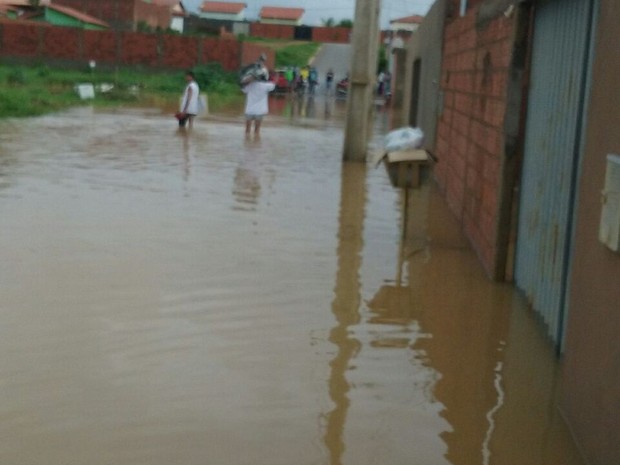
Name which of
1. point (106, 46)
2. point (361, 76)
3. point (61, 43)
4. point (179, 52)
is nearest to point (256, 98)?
point (361, 76)

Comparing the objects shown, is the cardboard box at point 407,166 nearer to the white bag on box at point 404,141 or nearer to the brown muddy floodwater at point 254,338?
the white bag on box at point 404,141

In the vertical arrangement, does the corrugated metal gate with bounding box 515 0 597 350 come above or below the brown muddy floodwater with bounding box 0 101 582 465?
above

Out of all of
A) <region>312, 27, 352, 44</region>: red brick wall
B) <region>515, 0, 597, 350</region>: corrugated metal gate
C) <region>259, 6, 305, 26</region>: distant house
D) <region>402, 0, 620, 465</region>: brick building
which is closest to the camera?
<region>402, 0, 620, 465</region>: brick building

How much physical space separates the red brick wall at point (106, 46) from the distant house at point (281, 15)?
6634cm

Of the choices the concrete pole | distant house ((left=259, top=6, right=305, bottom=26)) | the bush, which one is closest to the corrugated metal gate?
the concrete pole

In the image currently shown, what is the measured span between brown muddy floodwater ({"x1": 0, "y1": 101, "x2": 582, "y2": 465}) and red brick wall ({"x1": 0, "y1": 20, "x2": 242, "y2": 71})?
144 feet

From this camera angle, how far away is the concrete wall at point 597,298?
14.5 feet

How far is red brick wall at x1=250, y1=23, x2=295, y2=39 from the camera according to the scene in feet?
310

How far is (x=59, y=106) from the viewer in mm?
29984

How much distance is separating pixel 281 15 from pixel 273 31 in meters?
29.6

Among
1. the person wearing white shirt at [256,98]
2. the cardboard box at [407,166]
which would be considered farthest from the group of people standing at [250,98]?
the cardboard box at [407,166]

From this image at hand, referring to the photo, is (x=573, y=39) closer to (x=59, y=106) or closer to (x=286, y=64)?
(x=59, y=106)

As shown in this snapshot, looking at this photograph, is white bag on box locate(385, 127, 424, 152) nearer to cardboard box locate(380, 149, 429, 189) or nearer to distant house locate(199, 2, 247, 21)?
cardboard box locate(380, 149, 429, 189)

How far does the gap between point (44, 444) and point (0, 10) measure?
223ft
